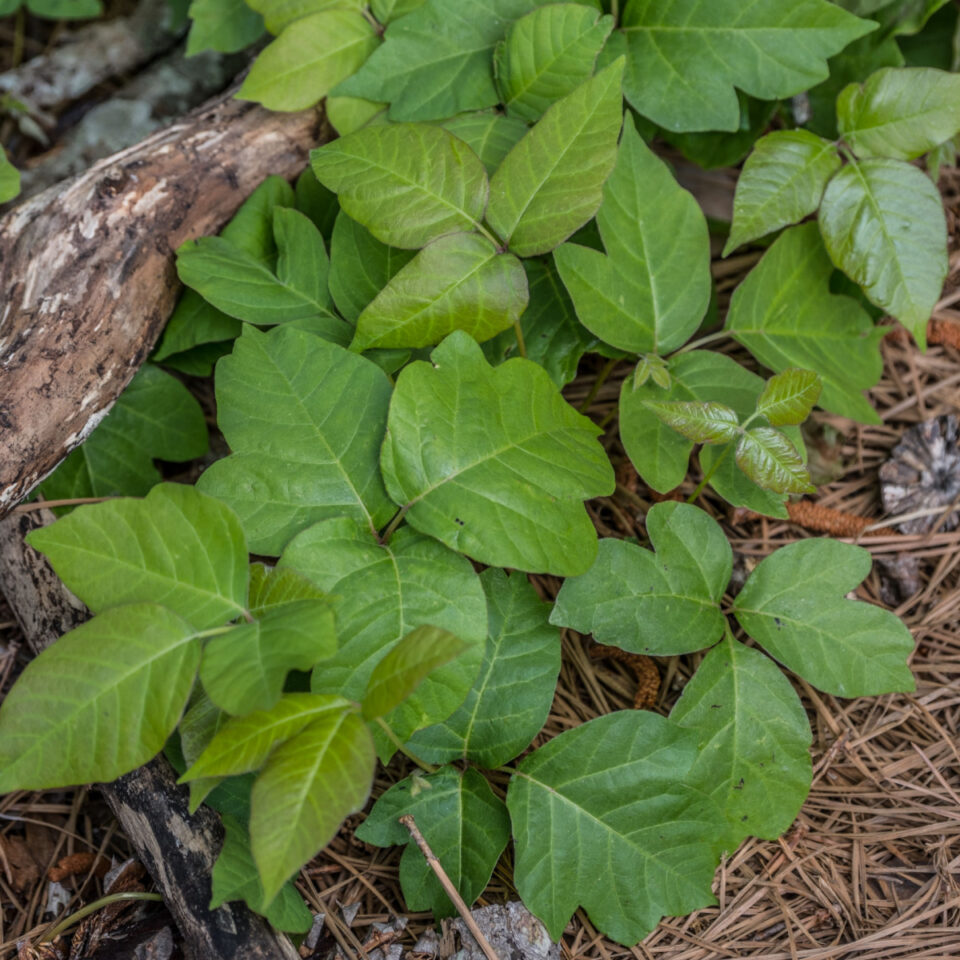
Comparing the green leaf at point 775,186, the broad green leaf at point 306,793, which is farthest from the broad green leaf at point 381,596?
the green leaf at point 775,186

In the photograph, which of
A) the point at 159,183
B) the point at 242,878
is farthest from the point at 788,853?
the point at 159,183

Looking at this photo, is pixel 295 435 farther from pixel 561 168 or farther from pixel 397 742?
pixel 561 168

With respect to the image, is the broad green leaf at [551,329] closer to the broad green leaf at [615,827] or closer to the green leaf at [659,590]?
the green leaf at [659,590]

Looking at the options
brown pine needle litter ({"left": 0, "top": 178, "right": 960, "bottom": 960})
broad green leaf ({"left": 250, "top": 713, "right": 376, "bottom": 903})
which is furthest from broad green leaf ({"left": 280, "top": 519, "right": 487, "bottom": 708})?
brown pine needle litter ({"left": 0, "top": 178, "right": 960, "bottom": 960})

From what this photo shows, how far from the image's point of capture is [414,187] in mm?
1687

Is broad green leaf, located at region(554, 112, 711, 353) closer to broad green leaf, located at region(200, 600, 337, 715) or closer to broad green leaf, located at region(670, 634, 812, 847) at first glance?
broad green leaf, located at region(670, 634, 812, 847)

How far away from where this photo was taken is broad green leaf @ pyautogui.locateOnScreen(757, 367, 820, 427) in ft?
5.52

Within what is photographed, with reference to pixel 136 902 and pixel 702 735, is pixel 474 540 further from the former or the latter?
pixel 136 902

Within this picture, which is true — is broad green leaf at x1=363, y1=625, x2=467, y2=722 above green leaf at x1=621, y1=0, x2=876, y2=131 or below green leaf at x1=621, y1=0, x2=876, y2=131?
below

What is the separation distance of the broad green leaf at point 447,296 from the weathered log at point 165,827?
88cm

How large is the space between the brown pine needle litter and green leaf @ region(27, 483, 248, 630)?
24.5 inches

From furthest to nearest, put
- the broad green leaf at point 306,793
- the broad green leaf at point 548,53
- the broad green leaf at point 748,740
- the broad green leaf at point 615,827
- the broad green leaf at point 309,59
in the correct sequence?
1. the broad green leaf at point 309,59
2. the broad green leaf at point 548,53
3. the broad green leaf at point 748,740
4. the broad green leaf at point 615,827
5. the broad green leaf at point 306,793

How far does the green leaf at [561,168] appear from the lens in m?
1.64

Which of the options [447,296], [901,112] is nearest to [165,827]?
[447,296]
